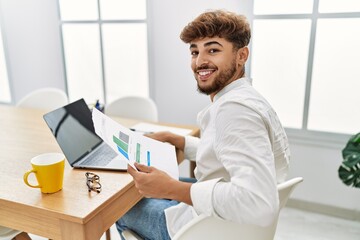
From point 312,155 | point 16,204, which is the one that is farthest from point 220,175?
point 312,155

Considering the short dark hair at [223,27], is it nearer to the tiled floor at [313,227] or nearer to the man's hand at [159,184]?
the man's hand at [159,184]

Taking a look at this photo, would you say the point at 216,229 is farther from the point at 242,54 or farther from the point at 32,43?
the point at 32,43

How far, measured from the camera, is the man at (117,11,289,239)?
844 mm

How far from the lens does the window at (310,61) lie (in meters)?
2.17

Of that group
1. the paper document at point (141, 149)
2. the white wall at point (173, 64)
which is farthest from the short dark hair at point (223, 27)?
the white wall at point (173, 64)

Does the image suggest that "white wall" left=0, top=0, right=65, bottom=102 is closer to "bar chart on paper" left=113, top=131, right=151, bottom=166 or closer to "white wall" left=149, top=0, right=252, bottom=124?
"white wall" left=149, top=0, right=252, bottom=124

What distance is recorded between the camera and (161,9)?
2.64 metres

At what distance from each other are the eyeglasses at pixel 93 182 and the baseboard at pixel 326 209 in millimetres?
1720

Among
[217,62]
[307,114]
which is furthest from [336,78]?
[217,62]

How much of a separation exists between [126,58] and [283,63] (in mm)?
1327

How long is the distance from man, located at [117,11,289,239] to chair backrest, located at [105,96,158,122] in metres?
0.92

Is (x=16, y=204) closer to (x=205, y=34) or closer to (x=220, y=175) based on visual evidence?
(x=220, y=175)

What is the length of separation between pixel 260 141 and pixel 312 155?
1.67 metres

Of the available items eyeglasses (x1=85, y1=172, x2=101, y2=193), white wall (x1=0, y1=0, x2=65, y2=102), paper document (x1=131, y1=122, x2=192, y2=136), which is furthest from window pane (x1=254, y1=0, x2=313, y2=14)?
white wall (x1=0, y1=0, x2=65, y2=102)
